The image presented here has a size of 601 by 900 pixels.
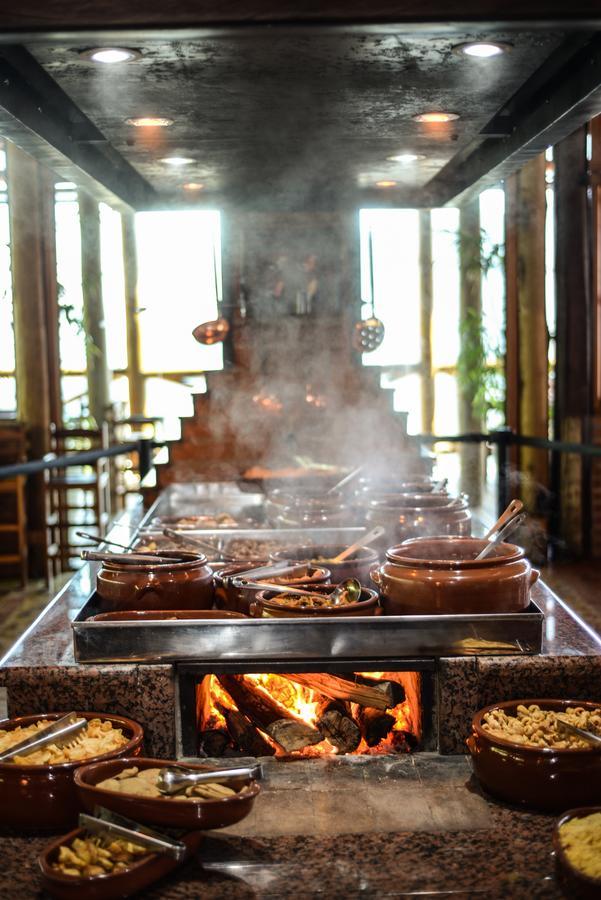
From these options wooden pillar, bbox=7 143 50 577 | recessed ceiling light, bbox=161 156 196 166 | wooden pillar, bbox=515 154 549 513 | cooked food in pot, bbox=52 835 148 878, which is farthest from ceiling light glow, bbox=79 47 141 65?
wooden pillar, bbox=515 154 549 513

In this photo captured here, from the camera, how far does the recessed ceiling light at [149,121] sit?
2371 millimetres

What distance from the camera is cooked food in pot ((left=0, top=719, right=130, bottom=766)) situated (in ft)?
6.18

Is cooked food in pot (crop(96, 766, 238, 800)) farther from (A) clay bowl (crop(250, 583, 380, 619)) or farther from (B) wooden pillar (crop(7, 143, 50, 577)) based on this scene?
(B) wooden pillar (crop(7, 143, 50, 577))

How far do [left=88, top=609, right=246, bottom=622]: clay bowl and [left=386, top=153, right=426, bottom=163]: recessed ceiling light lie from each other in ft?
4.72

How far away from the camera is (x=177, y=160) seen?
2.91m

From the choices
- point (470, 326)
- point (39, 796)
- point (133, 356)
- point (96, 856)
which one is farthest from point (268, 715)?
point (133, 356)

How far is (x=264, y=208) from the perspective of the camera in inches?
148

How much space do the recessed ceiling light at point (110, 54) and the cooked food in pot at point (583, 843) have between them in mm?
1550

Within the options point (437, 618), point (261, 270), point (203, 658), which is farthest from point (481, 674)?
point (261, 270)

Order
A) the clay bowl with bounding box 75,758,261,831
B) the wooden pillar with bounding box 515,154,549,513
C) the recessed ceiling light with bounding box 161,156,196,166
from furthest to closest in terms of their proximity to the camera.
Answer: the wooden pillar with bounding box 515,154,549,513 < the recessed ceiling light with bounding box 161,156,196,166 < the clay bowl with bounding box 75,758,261,831

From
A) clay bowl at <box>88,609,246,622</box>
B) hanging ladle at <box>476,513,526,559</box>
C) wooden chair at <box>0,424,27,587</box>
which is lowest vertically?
wooden chair at <box>0,424,27,587</box>

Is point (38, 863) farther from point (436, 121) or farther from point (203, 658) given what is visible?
point (436, 121)

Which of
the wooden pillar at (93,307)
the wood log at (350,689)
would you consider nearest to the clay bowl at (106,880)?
the wood log at (350,689)

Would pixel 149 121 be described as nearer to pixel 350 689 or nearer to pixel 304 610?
pixel 304 610
